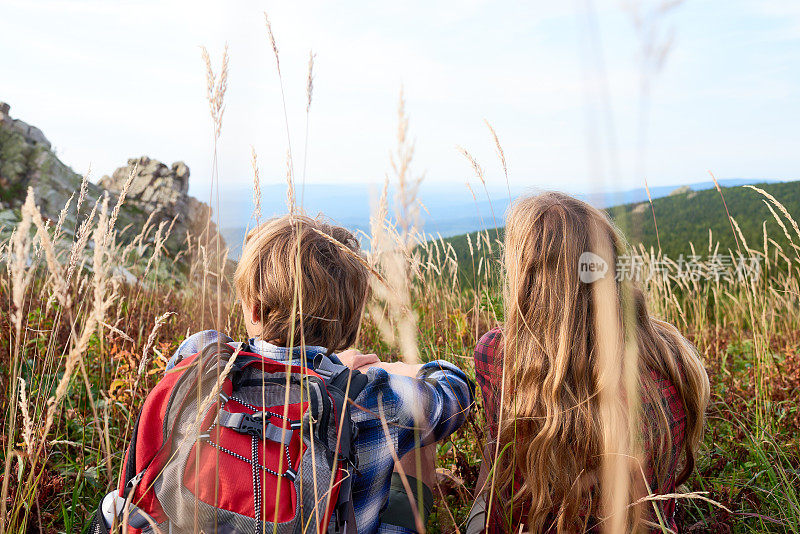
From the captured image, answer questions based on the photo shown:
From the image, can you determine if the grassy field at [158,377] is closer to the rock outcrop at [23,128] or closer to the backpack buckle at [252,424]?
the backpack buckle at [252,424]

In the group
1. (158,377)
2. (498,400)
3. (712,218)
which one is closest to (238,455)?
(498,400)

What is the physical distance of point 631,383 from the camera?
23.4 inches

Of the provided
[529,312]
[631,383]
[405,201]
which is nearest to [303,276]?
[405,201]

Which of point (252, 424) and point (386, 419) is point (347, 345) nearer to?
point (386, 419)

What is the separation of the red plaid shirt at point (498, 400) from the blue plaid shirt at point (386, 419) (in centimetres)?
10

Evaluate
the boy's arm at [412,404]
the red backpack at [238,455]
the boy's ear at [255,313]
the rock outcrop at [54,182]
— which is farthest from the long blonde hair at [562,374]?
the rock outcrop at [54,182]

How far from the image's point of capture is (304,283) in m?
1.33

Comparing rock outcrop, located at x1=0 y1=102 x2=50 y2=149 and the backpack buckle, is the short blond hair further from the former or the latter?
rock outcrop, located at x1=0 y1=102 x2=50 y2=149

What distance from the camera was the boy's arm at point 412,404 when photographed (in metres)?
1.20

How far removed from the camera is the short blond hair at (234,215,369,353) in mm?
1345

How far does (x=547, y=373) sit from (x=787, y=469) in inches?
50.4

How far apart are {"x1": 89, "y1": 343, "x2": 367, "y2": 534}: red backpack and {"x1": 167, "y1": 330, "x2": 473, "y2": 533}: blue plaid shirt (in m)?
0.11

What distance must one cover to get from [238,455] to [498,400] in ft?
2.16

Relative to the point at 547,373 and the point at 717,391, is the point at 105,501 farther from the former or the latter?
the point at 717,391
